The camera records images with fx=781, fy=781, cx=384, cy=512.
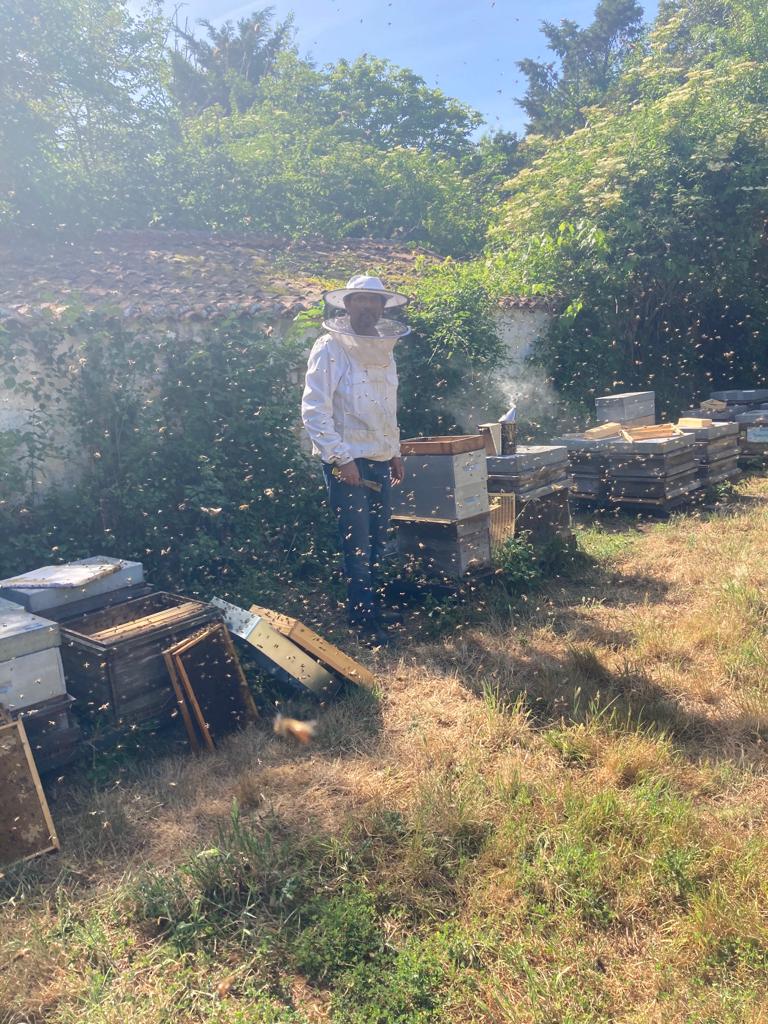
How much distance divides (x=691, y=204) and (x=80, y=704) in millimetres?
9029

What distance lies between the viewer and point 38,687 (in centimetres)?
296

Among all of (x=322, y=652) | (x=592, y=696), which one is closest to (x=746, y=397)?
(x=592, y=696)

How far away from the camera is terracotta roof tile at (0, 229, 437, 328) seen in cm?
639

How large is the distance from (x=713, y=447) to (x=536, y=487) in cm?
276

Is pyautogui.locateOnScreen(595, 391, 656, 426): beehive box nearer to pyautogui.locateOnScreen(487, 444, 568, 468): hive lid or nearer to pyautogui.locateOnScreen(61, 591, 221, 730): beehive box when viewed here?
pyautogui.locateOnScreen(487, 444, 568, 468): hive lid

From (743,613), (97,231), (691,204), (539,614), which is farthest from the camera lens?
(97,231)

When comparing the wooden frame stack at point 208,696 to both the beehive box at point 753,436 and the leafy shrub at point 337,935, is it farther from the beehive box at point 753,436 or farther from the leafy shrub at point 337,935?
the beehive box at point 753,436

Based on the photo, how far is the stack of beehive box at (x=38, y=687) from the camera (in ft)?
9.41

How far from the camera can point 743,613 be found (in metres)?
4.10

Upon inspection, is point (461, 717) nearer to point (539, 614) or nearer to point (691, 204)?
point (539, 614)

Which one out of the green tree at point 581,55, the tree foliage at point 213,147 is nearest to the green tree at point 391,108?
the tree foliage at point 213,147

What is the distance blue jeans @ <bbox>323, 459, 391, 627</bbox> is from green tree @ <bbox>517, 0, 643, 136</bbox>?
82.2 ft

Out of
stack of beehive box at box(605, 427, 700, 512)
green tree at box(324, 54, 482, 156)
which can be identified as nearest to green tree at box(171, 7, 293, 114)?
green tree at box(324, 54, 482, 156)

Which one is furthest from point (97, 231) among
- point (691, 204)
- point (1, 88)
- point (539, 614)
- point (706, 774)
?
point (706, 774)
